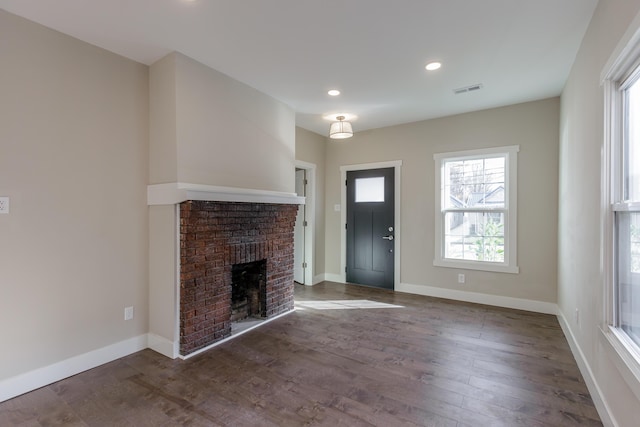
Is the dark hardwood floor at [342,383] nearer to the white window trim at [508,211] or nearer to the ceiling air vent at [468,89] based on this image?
the white window trim at [508,211]

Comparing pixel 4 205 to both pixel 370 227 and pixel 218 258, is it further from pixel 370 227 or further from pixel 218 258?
pixel 370 227

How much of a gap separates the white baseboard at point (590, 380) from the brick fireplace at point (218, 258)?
3006 millimetres

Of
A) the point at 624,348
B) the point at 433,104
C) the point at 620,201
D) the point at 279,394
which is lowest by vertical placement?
the point at 279,394

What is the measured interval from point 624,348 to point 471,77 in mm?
2751

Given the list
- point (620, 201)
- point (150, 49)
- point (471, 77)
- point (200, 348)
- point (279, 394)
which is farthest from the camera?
point (471, 77)

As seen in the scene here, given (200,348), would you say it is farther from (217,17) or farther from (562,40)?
(562,40)

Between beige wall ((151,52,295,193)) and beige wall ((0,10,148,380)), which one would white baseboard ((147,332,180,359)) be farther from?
beige wall ((151,52,295,193))

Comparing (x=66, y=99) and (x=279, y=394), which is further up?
(x=66, y=99)

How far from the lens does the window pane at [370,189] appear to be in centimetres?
511

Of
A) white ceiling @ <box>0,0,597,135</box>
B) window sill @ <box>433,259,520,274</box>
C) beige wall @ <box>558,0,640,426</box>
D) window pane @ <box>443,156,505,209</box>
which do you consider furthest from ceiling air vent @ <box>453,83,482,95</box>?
window sill @ <box>433,259,520,274</box>

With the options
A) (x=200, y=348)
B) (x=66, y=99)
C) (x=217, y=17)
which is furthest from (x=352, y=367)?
(x=66, y=99)

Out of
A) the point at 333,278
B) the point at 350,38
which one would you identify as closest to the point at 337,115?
the point at 350,38

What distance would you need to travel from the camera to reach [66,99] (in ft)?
7.90

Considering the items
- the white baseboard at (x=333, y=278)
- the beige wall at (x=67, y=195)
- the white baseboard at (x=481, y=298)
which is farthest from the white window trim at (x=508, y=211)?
the beige wall at (x=67, y=195)
